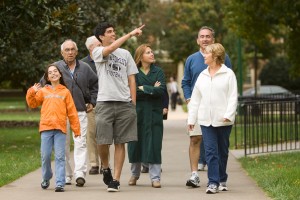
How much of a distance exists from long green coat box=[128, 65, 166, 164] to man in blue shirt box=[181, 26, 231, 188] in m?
0.47

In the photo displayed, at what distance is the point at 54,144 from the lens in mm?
12117

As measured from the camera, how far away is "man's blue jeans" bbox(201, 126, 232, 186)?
11.7 meters

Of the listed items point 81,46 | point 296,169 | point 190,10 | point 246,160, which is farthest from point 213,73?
point 190,10

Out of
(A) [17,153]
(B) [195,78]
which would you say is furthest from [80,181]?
(A) [17,153]

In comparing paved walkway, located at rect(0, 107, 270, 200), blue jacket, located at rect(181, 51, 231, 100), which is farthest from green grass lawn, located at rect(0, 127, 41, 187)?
blue jacket, located at rect(181, 51, 231, 100)

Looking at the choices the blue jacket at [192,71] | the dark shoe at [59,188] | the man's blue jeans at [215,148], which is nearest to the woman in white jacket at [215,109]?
the man's blue jeans at [215,148]

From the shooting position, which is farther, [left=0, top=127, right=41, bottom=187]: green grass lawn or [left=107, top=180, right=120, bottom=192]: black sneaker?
[left=0, top=127, right=41, bottom=187]: green grass lawn

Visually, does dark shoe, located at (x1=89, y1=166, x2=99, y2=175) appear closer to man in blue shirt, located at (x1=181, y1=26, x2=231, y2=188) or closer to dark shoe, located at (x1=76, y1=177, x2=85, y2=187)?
dark shoe, located at (x1=76, y1=177, x2=85, y2=187)

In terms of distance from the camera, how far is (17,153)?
18547mm

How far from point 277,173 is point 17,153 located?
6797mm

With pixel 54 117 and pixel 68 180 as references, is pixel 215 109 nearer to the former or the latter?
pixel 54 117

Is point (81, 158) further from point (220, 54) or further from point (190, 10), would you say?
point (190, 10)

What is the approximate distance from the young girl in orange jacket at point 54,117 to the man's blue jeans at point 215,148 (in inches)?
65.3

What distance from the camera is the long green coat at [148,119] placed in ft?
41.6
